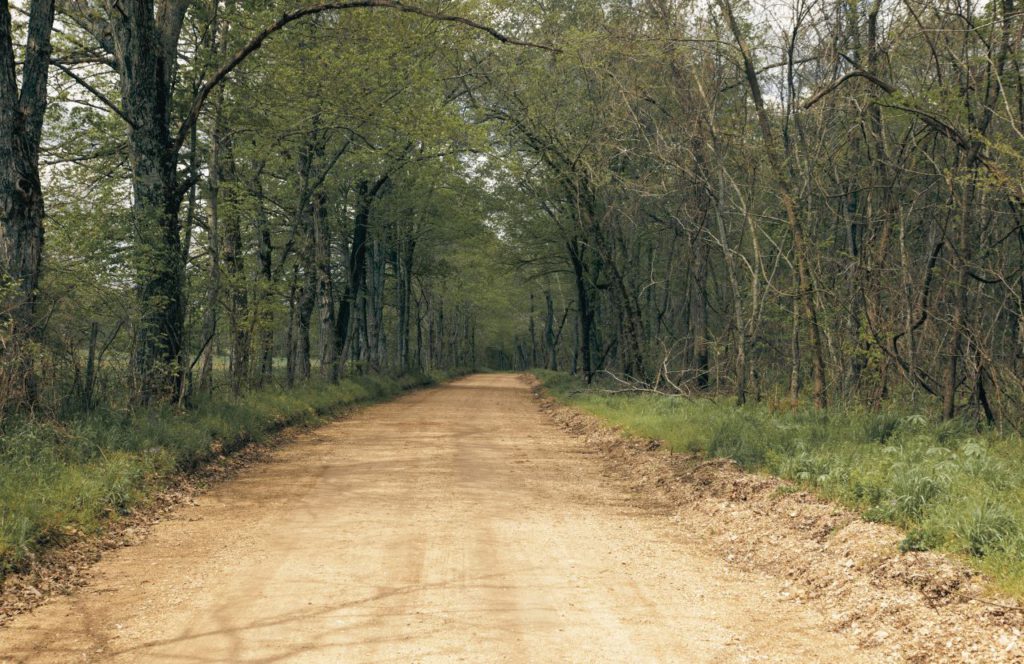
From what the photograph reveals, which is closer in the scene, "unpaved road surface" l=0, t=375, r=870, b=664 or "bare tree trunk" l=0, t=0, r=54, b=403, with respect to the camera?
"unpaved road surface" l=0, t=375, r=870, b=664

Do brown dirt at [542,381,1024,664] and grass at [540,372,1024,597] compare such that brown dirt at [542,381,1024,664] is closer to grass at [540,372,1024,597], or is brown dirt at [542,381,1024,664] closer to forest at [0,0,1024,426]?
grass at [540,372,1024,597]

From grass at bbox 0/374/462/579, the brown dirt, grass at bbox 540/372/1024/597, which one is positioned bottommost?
the brown dirt

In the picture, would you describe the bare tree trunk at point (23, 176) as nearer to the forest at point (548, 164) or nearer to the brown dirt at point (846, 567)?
the forest at point (548, 164)

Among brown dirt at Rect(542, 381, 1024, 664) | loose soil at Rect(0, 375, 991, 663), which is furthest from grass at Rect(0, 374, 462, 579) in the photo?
brown dirt at Rect(542, 381, 1024, 664)

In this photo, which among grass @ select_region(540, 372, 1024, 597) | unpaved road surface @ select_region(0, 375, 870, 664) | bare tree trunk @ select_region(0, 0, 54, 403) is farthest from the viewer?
bare tree trunk @ select_region(0, 0, 54, 403)

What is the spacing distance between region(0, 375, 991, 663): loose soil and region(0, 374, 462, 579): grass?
0.56 metres

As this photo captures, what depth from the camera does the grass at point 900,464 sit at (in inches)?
227

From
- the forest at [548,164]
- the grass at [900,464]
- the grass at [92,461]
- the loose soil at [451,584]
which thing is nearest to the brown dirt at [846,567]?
the loose soil at [451,584]

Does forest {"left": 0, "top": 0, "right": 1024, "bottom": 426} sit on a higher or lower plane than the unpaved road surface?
higher

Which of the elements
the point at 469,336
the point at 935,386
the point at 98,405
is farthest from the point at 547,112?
the point at 469,336

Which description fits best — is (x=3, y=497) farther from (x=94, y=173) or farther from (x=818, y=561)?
(x=94, y=173)

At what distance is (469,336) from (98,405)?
66426mm

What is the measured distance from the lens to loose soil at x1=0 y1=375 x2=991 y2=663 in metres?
4.71

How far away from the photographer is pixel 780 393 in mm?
16031
